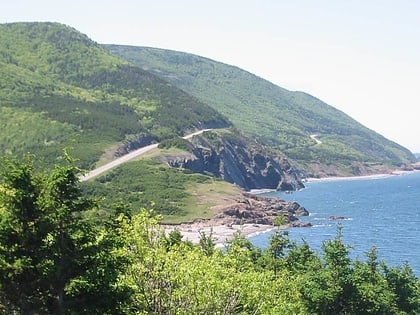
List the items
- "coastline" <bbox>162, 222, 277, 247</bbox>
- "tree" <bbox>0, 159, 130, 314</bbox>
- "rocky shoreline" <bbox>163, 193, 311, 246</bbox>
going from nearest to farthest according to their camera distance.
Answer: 1. "tree" <bbox>0, 159, 130, 314</bbox>
2. "coastline" <bbox>162, 222, 277, 247</bbox>
3. "rocky shoreline" <bbox>163, 193, 311, 246</bbox>

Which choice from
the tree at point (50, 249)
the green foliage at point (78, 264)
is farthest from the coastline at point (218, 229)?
the tree at point (50, 249)

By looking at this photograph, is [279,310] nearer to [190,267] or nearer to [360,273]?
[190,267]

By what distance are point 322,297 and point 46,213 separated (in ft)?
96.7

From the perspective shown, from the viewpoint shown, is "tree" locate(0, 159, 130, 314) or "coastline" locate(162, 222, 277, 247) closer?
"tree" locate(0, 159, 130, 314)

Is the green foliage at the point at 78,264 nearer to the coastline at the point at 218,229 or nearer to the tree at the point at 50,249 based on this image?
the tree at the point at 50,249

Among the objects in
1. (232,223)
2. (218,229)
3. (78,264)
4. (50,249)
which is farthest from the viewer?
(232,223)

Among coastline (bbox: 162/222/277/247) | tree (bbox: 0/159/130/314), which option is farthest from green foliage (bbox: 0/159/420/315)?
coastline (bbox: 162/222/277/247)

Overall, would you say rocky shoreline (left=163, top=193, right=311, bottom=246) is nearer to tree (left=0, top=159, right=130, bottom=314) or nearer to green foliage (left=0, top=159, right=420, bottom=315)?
green foliage (left=0, top=159, right=420, bottom=315)

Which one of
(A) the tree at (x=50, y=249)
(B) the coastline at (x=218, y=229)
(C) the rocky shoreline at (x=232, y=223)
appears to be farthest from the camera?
(C) the rocky shoreline at (x=232, y=223)

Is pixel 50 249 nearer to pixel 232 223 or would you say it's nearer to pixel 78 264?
pixel 78 264

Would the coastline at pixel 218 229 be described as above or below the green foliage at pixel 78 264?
below

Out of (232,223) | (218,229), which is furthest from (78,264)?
(232,223)

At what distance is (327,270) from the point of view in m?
48.9

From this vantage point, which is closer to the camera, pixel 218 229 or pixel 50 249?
pixel 50 249
